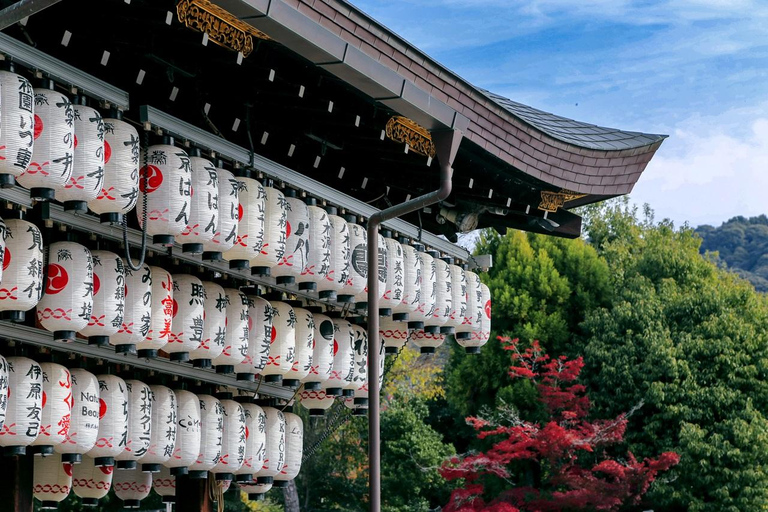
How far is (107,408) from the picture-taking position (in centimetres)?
757

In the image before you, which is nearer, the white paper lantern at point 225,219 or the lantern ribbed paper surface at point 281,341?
the white paper lantern at point 225,219

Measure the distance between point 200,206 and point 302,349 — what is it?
2.27m

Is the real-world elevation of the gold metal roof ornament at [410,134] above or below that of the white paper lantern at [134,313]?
above

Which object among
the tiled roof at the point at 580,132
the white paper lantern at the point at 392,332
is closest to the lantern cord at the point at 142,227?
the white paper lantern at the point at 392,332

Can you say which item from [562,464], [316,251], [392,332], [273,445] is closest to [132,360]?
[316,251]

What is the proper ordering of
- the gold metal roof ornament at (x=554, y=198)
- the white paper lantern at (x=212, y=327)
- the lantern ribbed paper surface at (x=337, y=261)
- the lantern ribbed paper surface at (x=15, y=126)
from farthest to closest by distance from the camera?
1. the gold metal roof ornament at (x=554, y=198)
2. the lantern ribbed paper surface at (x=337, y=261)
3. the white paper lantern at (x=212, y=327)
4. the lantern ribbed paper surface at (x=15, y=126)

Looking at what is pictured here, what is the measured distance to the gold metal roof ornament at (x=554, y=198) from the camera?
426 inches

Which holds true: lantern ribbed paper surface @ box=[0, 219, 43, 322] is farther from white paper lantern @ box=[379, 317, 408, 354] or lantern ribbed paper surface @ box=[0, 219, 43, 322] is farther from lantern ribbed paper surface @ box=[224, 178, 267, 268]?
white paper lantern @ box=[379, 317, 408, 354]

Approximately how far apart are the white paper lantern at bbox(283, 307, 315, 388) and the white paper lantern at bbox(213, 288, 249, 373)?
2.51ft

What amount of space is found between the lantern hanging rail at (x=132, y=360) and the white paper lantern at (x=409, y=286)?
1.30m

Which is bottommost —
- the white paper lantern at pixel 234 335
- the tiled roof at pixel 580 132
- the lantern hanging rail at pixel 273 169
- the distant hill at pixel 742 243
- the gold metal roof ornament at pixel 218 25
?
the white paper lantern at pixel 234 335

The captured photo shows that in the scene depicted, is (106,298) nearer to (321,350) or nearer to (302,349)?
(302,349)

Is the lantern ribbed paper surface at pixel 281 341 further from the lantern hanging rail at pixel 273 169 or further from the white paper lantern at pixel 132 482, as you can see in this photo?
the white paper lantern at pixel 132 482

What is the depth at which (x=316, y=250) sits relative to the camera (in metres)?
8.64
